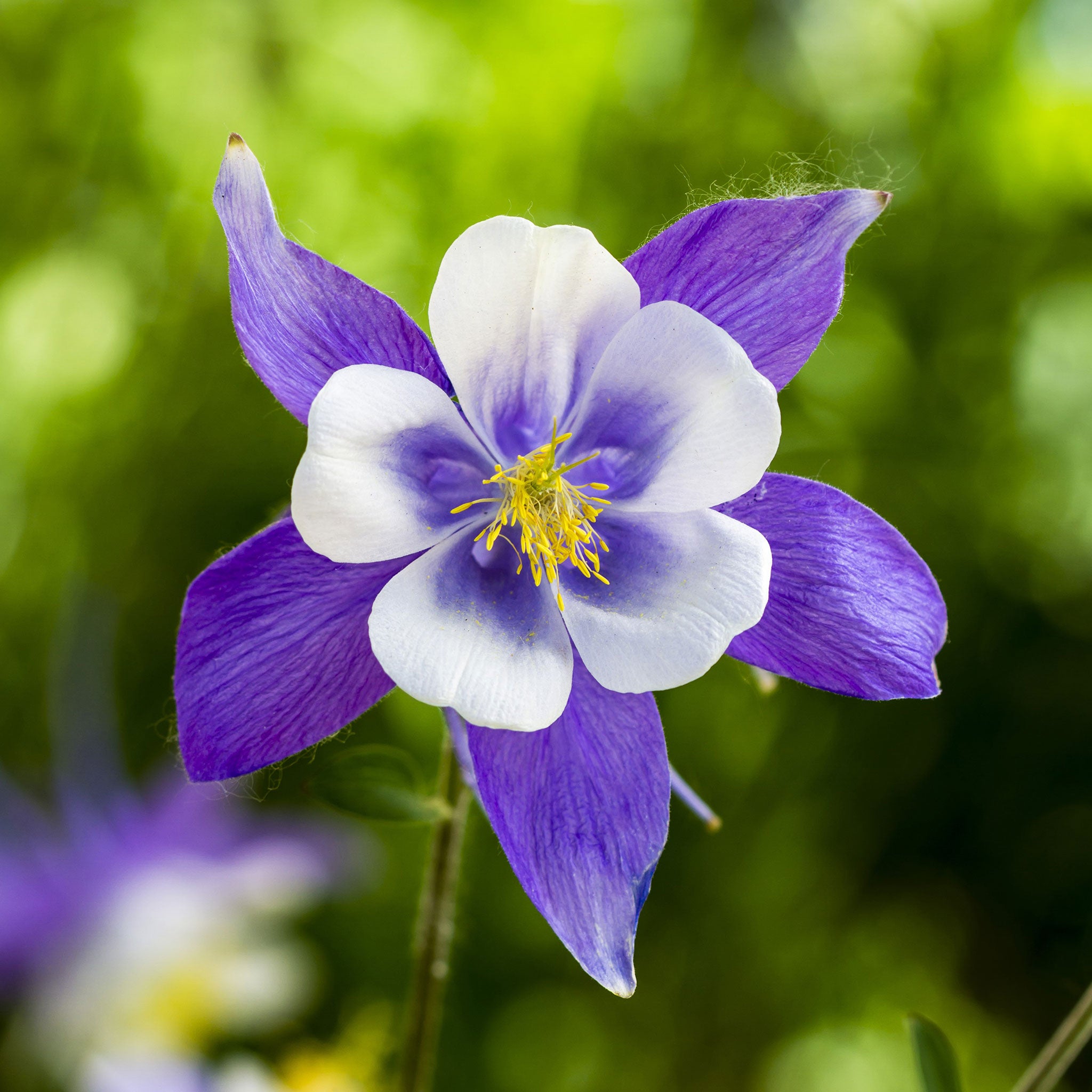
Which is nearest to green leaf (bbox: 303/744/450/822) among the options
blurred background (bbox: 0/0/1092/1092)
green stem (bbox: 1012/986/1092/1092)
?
green stem (bbox: 1012/986/1092/1092)

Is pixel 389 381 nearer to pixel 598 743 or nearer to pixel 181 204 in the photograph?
pixel 598 743

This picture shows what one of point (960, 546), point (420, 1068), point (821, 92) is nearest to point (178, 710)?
point (420, 1068)

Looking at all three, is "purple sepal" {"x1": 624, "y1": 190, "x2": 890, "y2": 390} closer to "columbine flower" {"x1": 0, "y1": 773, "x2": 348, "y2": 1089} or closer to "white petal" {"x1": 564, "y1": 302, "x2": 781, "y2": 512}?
"white petal" {"x1": 564, "y1": 302, "x2": 781, "y2": 512}

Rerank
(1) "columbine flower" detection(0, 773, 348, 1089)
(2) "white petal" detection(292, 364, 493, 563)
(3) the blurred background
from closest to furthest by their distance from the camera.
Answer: (2) "white petal" detection(292, 364, 493, 563)
(1) "columbine flower" detection(0, 773, 348, 1089)
(3) the blurred background

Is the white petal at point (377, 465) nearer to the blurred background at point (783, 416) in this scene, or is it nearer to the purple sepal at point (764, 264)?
the purple sepal at point (764, 264)

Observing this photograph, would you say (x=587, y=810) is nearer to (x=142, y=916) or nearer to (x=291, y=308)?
(x=291, y=308)

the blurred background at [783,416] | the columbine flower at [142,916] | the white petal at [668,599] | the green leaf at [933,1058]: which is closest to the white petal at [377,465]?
the white petal at [668,599]

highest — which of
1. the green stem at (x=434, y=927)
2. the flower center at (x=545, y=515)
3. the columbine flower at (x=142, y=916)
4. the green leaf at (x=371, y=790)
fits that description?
the flower center at (x=545, y=515)
